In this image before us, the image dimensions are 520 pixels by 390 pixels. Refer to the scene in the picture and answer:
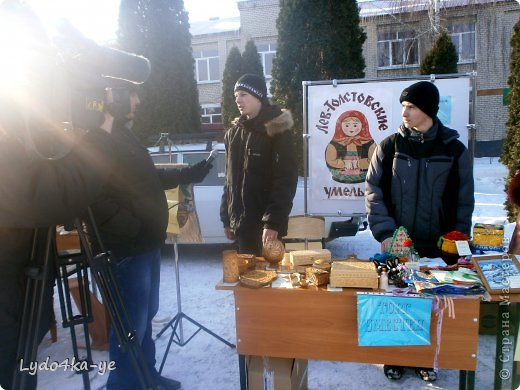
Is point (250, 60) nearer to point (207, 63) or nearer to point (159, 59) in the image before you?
point (159, 59)

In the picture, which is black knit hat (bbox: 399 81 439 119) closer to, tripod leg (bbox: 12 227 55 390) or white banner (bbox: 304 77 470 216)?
white banner (bbox: 304 77 470 216)

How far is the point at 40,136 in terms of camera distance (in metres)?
1.13

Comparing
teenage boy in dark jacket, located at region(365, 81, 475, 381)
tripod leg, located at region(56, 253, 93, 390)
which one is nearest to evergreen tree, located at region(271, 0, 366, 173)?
teenage boy in dark jacket, located at region(365, 81, 475, 381)

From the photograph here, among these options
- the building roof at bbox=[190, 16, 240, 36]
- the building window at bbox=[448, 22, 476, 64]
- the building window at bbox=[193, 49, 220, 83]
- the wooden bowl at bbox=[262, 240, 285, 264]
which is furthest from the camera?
the building window at bbox=[193, 49, 220, 83]

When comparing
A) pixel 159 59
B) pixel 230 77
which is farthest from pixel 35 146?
pixel 230 77

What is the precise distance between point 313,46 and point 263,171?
7252 millimetres

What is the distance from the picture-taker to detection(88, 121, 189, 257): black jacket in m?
1.87

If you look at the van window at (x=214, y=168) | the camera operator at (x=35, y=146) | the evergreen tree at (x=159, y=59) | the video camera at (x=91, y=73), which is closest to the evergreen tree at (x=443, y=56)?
the evergreen tree at (x=159, y=59)

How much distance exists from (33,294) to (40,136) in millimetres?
540

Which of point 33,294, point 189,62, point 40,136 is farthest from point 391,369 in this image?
point 189,62

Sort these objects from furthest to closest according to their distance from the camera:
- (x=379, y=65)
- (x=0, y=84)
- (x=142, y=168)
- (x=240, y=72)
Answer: (x=379, y=65), (x=240, y=72), (x=142, y=168), (x=0, y=84)

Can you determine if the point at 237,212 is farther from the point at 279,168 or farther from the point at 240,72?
the point at 240,72

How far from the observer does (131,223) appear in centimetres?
192

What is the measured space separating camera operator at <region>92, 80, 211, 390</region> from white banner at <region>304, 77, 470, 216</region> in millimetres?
2070
